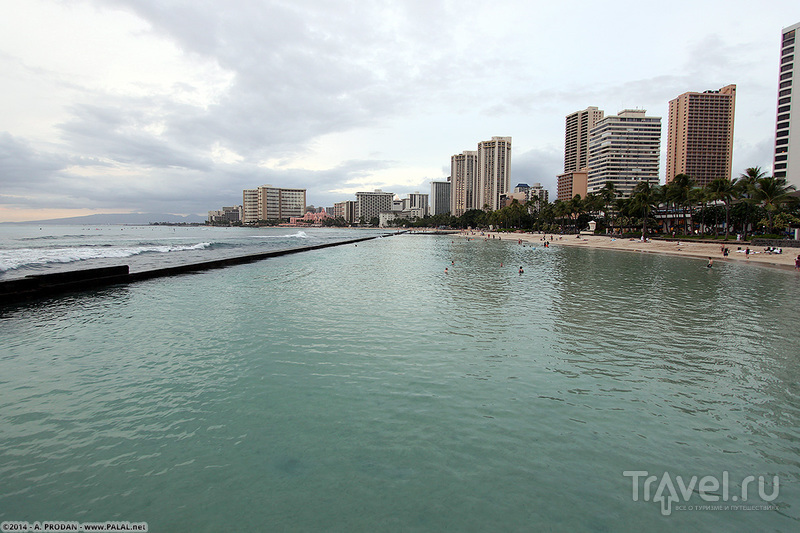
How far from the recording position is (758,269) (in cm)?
2942

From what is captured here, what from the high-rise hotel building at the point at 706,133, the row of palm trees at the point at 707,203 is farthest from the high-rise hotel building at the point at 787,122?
the high-rise hotel building at the point at 706,133

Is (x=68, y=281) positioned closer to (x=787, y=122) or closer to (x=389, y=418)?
(x=389, y=418)

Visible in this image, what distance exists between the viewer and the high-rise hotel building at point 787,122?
79.1 metres

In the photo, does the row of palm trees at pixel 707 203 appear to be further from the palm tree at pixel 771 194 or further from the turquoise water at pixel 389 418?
the turquoise water at pixel 389 418

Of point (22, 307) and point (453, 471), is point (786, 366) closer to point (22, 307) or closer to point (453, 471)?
point (453, 471)

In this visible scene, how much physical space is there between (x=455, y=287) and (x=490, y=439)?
1390cm

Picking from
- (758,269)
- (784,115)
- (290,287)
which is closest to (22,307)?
(290,287)

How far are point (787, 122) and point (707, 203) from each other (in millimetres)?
32595

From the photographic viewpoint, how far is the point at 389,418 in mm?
5840

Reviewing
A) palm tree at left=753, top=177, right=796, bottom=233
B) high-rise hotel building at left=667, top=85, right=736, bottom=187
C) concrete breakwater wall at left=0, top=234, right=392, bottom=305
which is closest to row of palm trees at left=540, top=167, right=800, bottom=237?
palm tree at left=753, top=177, right=796, bottom=233
